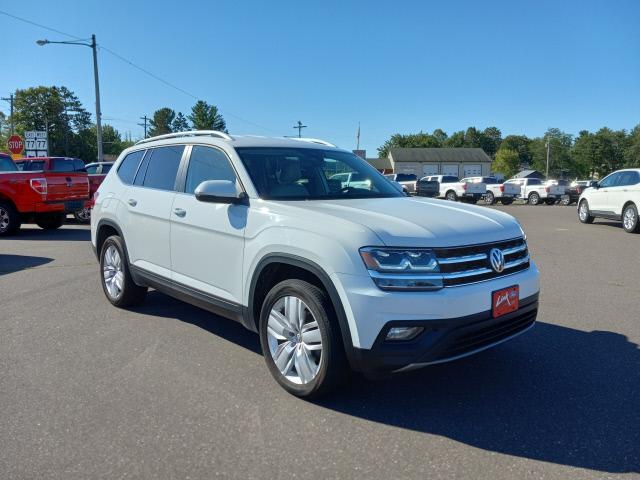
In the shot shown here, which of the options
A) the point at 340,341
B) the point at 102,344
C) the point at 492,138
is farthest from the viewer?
the point at 492,138

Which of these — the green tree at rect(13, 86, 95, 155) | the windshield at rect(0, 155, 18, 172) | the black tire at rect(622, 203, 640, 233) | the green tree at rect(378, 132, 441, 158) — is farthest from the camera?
the green tree at rect(378, 132, 441, 158)

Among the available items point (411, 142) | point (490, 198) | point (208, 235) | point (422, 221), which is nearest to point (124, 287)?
point (208, 235)

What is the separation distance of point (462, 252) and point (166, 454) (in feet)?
6.78

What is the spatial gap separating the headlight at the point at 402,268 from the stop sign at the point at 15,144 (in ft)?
82.1

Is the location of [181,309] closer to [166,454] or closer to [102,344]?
[102,344]

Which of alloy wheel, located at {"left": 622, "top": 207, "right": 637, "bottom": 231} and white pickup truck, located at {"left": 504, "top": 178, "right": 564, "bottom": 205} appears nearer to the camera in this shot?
alloy wheel, located at {"left": 622, "top": 207, "right": 637, "bottom": 231}

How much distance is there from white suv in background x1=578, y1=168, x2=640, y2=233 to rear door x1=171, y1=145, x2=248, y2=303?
1313 centimetres

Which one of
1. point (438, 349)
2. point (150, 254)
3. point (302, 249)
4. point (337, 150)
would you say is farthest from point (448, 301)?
point (150, 254)

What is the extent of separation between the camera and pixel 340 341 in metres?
3.21

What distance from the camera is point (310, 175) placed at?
4418 millimetres

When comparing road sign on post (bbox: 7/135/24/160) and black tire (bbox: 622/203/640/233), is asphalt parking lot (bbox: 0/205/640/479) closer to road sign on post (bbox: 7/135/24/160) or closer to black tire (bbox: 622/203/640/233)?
black tire (bbox: 622/203/640/233)

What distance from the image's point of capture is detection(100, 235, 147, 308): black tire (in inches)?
214

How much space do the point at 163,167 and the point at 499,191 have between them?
94.0ft

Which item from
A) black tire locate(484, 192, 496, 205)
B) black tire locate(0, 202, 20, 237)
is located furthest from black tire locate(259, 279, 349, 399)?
black tire locate(484, 192, 496, 205)
